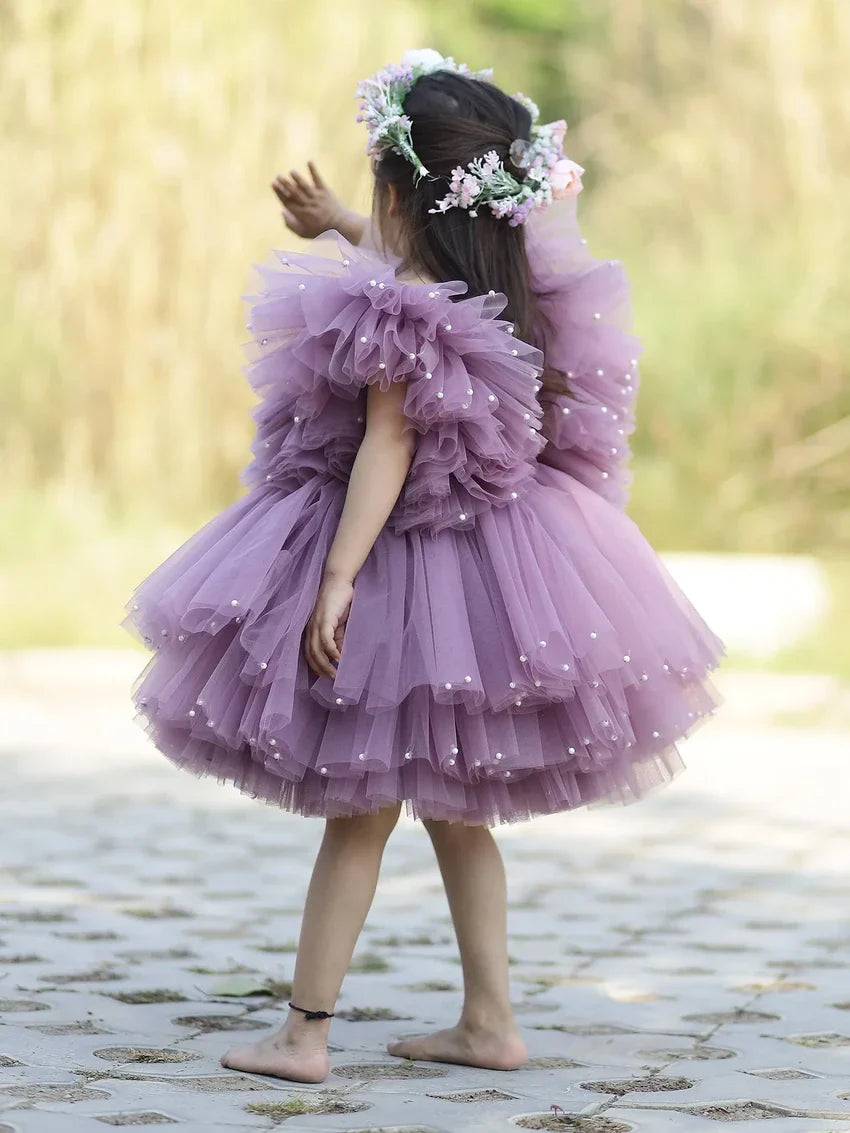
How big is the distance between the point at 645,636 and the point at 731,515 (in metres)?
6.48

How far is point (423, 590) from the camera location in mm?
2217

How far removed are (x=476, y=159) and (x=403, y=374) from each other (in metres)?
0.38

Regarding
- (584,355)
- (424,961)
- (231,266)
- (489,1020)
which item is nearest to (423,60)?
(584,355)

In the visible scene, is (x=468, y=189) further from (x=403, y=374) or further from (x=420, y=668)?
(x=420, y=668)

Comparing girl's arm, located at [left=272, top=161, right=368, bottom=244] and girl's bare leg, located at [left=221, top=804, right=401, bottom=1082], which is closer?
girl's bare leg, located at [left=221, top=804, right=401, bottom=1082]

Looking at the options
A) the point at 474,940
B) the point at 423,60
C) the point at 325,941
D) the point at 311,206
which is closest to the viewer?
the point at 325,941

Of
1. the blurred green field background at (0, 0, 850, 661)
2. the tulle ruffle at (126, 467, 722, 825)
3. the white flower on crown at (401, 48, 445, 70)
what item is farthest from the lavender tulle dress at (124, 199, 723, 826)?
the blurred green field background at (0, 0, 850, 661)

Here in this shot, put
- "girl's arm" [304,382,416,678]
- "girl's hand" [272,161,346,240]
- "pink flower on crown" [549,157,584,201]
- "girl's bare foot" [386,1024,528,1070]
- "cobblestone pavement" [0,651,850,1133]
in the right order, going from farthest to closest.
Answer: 1. "girl's hand" [272,161,346,240]
2. "pink flower on crown" [549,157,584,201]
3. "girl's bare foot" [386,1024,528,1070]
4. "girl's arm" [304,382,416,678]
5. "cobblestone pavement" [0,651,850,1133]

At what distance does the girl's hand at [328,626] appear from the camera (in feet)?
7.14

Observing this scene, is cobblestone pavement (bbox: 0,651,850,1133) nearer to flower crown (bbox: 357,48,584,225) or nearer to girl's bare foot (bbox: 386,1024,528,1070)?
girl's bare foot (bbox: 386,1024,528,1070)

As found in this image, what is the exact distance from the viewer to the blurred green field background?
8.59 meters

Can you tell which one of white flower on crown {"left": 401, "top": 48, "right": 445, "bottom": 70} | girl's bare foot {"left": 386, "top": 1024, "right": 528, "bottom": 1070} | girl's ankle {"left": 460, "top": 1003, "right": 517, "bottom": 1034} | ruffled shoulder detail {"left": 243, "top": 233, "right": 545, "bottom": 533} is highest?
white flower on crown {"left": 401, "top": 48, "right": 445, "bottom": 70}

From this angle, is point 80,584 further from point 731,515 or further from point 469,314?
point 469,314

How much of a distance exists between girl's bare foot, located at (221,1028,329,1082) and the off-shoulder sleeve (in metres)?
0.93
